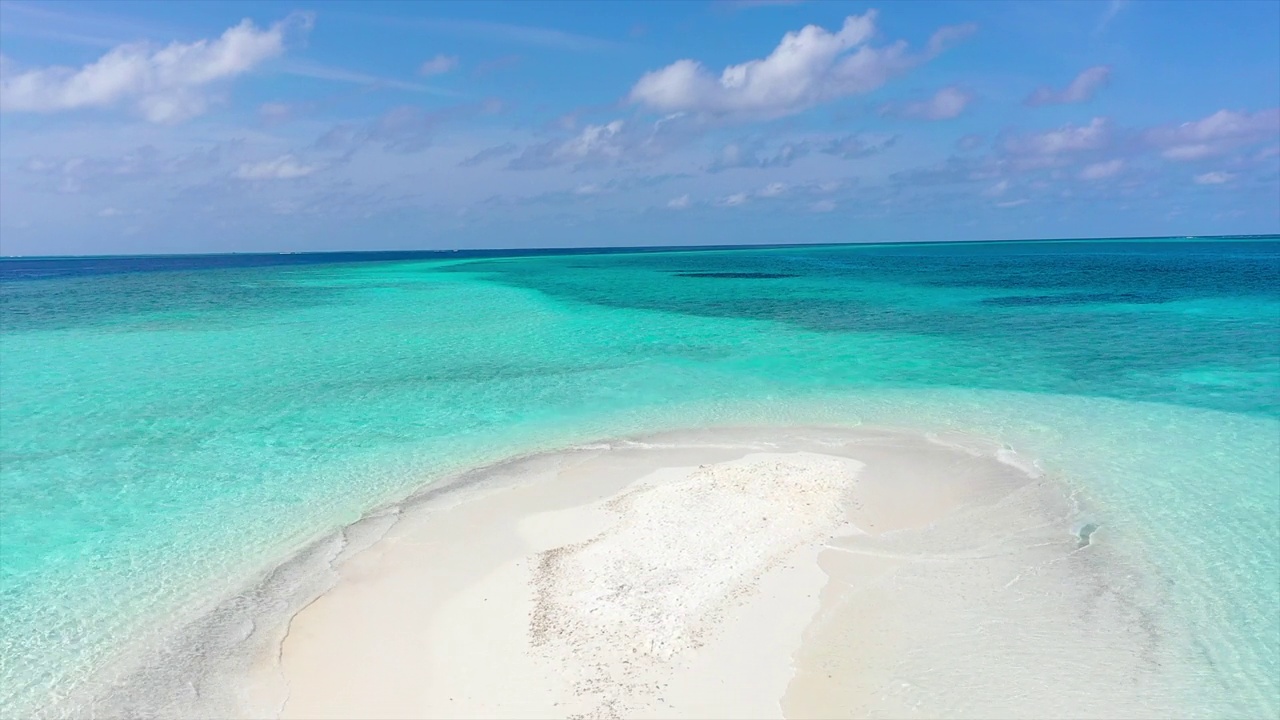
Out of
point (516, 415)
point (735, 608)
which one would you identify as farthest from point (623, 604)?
point (516, 415)

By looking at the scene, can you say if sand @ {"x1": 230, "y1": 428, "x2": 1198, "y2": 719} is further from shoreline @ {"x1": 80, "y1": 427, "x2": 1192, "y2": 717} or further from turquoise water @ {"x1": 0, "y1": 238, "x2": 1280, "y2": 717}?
turquoise water @ {"x1": 0, "y1": 238, "x2": 1280, "y2": 717}

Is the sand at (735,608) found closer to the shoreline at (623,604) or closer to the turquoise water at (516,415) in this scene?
the shoreline at (623,604)

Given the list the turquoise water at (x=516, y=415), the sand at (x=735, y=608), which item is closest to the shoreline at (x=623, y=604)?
the sand at (x=735, y=608)

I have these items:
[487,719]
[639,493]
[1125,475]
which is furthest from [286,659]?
[1125,475]

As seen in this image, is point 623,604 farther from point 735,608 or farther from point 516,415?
Result: point 516,415

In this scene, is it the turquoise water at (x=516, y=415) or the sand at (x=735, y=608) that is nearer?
the sand at (x=735, y=608)
